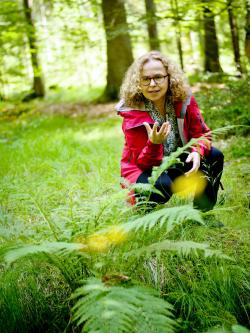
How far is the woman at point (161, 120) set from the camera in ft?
9.72

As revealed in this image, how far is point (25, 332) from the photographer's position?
2217mm

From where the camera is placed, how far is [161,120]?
320 cm

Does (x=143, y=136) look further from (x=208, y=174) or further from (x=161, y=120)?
(x=208, y=174)

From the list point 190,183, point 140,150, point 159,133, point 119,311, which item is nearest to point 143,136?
point 140,150

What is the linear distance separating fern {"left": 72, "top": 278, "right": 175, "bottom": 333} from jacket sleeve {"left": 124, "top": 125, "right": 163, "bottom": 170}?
A: 130 centimetres

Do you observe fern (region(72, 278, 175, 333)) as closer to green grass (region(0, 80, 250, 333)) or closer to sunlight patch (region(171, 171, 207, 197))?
green grass (region(0, 80, 250, 333))

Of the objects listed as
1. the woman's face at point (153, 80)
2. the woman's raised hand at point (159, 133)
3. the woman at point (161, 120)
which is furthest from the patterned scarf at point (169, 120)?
the woman's raised hand at point (159, 133)

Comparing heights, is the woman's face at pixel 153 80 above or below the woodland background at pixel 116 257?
above

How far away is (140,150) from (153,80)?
0.55 meters

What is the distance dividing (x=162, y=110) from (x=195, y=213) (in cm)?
166

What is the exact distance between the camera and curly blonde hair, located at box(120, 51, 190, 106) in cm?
309

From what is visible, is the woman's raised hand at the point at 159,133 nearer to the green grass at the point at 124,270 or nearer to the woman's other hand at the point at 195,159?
the woman's other hand at the point at 195,159

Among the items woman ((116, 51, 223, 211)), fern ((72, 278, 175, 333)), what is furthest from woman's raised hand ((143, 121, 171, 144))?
fern ((72, 278, 175, 333))

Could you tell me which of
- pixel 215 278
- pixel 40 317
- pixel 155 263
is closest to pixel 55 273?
pixel 40 317
